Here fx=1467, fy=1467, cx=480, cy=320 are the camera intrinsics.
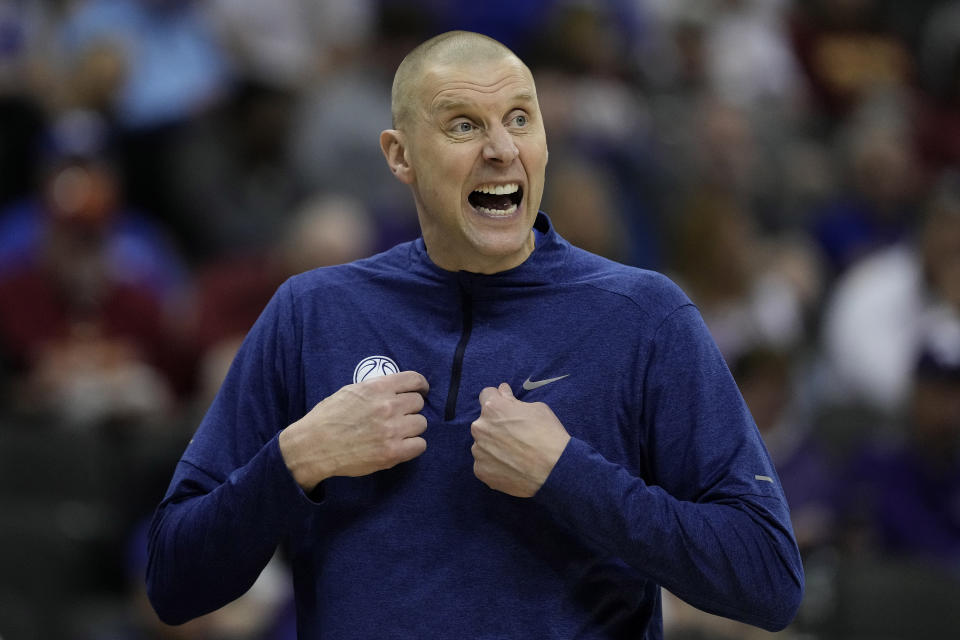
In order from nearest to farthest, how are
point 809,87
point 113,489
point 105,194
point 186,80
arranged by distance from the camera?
point 113,489 < point 105,194 < point 186,80 < point 809,87

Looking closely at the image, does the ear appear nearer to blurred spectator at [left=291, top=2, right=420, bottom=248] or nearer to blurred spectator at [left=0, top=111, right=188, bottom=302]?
blurred spectator at [left=0, top=111, right=188, bottom=302]

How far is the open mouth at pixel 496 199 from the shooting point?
2604mm

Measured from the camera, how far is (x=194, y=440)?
8.85ft

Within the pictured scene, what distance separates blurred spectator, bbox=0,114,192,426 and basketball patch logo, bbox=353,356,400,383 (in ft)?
11.8

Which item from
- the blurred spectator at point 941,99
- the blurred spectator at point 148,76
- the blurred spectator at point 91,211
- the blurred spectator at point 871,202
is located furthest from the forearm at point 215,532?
the blurred spectator at point 941,99

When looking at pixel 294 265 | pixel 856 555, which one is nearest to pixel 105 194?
pixel 294 265

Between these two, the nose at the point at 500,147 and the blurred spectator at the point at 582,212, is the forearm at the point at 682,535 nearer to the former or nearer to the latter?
the nose at the point at 500,147

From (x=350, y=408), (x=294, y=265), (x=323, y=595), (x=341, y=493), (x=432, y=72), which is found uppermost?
(x=432, y=72)

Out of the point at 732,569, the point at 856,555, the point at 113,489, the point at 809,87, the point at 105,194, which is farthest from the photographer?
the point at 809,87

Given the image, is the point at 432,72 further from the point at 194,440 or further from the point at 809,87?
the point at 809,87

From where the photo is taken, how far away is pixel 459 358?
258cm

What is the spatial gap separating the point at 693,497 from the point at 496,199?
2.08ft

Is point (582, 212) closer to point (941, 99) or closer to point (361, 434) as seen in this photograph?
point (941, 99)

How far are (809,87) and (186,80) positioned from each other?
14.2 feet
